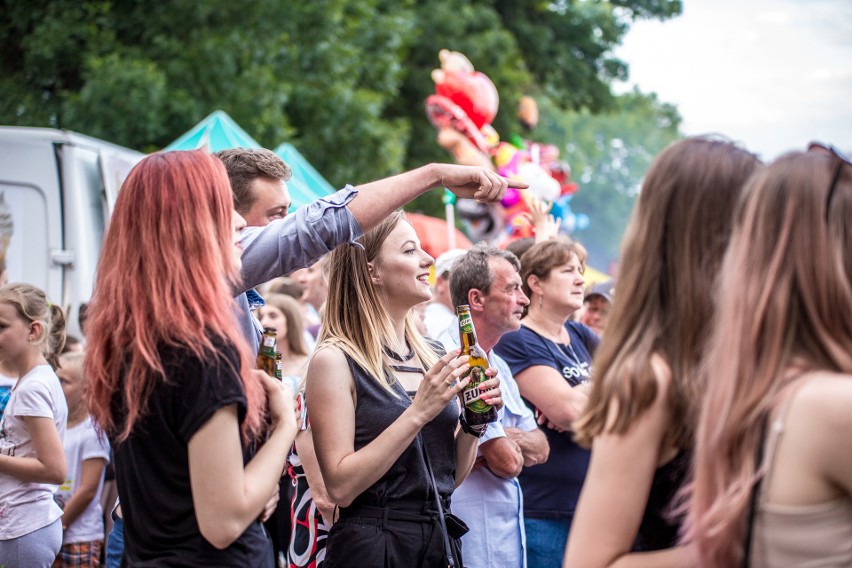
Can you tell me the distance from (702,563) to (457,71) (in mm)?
12645

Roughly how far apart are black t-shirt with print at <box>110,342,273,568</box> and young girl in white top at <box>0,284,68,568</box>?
5.69 ft

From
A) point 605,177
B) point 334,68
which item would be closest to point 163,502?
point 334,68

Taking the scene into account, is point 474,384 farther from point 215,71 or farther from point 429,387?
point 215,71

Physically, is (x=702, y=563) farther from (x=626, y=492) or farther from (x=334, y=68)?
(x=334, y=68)

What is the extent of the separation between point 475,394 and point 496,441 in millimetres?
533

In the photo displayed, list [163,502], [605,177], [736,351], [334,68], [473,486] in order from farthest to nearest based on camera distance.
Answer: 1. [605,177]
2. [334,68]
3. [473,486]
4. [163,502]
5. [736,351]

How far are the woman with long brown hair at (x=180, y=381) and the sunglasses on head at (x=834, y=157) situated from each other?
1358 millimetres

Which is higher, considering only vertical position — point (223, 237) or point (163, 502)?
point (223, 237)

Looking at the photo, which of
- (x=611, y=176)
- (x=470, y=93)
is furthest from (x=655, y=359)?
(x=611, y=176)

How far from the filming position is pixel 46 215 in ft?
21.8

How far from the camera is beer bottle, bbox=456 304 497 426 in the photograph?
3.31 meters

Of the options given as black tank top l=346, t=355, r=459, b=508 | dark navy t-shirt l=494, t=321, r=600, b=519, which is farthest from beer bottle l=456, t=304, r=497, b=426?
dark navy t-shirt l=494, t=321, r=600, b=519

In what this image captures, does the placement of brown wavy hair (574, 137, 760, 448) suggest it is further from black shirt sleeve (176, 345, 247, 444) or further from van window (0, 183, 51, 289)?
van window (0, 183, 51, 289)

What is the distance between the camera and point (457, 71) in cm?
1396
